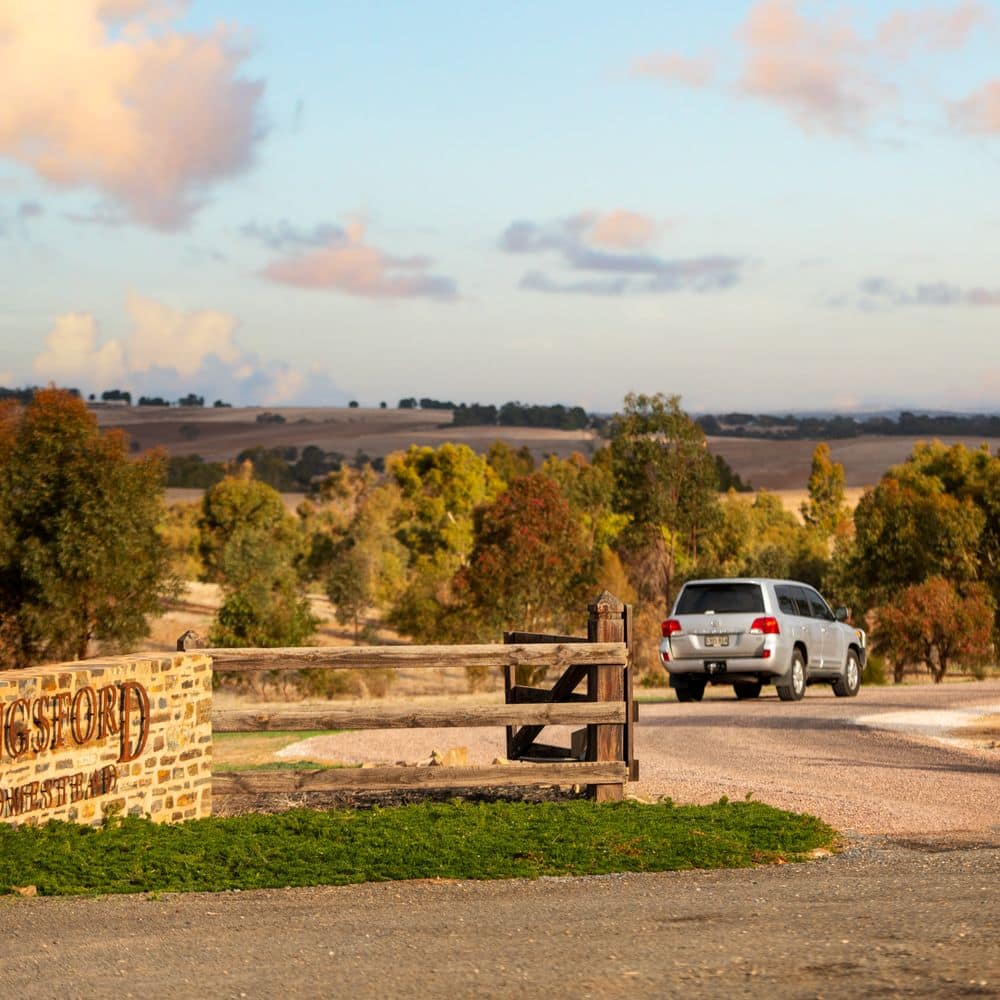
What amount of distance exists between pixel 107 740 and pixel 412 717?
2.45 metres

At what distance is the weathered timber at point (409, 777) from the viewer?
11.5m

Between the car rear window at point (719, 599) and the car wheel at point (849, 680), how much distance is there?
12.0ft

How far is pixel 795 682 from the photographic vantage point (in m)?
23.8

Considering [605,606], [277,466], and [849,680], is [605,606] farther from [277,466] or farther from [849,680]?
[277,466]

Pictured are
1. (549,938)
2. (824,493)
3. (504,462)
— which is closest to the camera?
(549,938)

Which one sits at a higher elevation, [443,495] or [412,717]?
[443,495]

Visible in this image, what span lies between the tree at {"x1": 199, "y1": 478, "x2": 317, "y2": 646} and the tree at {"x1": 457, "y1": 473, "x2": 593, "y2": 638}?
6.82 metres

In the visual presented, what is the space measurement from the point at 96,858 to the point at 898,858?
5.46 meters

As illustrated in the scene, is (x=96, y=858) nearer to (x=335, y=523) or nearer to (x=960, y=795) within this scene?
(x=960, y=795)

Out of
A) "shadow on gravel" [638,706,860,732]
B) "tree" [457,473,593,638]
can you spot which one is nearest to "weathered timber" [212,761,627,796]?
"shadow on gravel" [638,706,860,732]

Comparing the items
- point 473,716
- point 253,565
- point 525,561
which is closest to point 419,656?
point 473,716

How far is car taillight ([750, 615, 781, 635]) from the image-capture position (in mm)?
23016

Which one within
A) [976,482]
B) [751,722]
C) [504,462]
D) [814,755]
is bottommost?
[751,722]

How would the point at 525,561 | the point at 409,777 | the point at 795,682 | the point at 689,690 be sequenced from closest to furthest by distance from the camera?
the point at 409,777
the point at 795,682
the point at 689,690
the point at 525,561
